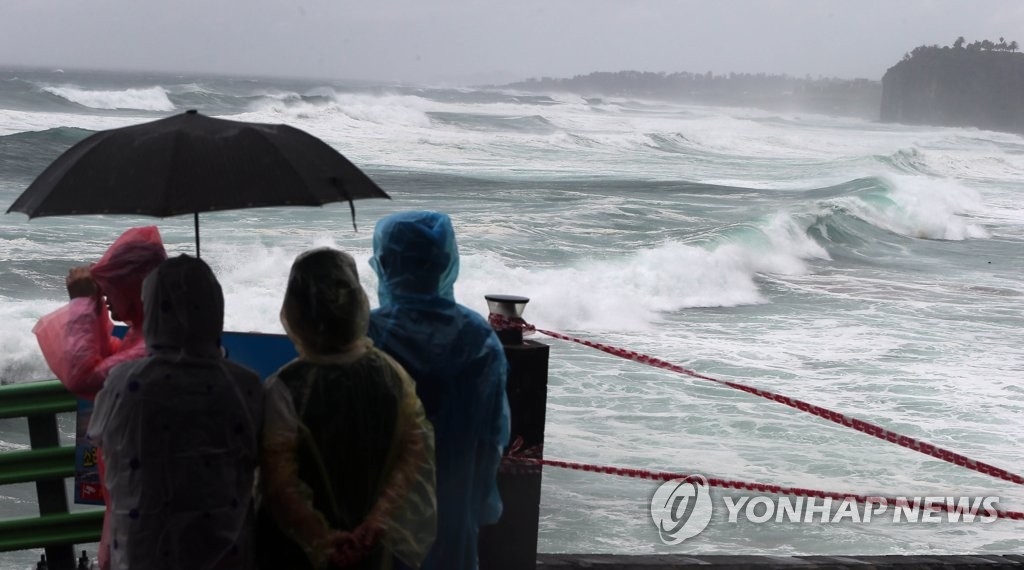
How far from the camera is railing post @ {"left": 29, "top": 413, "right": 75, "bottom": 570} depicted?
379 cm

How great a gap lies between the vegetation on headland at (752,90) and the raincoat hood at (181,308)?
137 meters

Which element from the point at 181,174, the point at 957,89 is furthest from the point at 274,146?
the point at 957,89

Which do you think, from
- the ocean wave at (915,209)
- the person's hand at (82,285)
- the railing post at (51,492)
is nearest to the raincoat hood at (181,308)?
the person's hand at (82,285)

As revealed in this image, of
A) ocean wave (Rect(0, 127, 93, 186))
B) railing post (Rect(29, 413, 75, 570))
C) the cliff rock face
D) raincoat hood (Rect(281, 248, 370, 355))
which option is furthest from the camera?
the cliff rock face

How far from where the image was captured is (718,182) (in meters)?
36.2

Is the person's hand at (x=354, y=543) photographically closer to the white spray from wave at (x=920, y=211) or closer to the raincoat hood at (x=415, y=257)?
the raincoat hood at (x=415, y=257)

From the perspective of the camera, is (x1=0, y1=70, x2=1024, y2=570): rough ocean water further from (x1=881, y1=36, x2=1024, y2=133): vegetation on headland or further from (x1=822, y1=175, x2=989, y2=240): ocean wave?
(x1=881, y1=36, x2=1024, y2=133): vegetation on headland

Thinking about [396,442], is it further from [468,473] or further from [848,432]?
[848,432]

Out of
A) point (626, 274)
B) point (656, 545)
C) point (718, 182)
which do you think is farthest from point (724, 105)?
point (656, 545)

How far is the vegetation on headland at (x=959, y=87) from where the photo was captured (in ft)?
357

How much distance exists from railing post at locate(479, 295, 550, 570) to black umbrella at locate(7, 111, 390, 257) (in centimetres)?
97

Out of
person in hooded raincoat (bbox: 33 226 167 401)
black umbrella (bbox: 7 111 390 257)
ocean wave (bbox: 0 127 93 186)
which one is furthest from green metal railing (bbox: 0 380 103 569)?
ocean wave (bbox: 0 127 93 186)

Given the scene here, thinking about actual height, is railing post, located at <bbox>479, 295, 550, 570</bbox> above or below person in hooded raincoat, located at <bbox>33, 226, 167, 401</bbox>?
below

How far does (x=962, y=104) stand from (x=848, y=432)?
110862 mm
